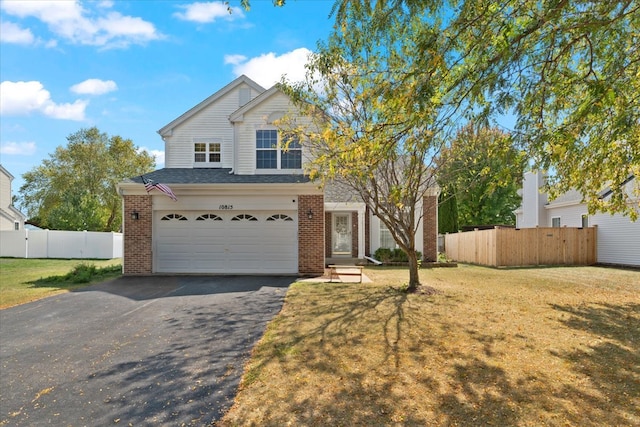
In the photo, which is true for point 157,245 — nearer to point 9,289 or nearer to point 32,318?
point 9,289

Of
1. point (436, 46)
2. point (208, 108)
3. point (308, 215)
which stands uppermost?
point (208, 108)

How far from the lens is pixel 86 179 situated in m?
36.2

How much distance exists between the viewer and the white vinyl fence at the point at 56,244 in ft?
82.1

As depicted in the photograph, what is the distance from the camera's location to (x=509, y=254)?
19.2 m

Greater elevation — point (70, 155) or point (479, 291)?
point (70, 155)

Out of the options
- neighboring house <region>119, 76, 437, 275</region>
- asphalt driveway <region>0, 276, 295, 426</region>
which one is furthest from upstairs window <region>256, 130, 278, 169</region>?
asphalt driveway <region>0, 276, 295, 426</region>

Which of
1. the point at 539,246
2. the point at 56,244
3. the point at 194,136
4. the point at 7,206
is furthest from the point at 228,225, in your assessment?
the point at 7,206

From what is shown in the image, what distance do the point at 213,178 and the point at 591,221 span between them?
1871 centimetres

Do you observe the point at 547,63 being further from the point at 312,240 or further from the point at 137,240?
the point at 137,240

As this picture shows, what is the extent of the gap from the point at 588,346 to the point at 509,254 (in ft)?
45.6

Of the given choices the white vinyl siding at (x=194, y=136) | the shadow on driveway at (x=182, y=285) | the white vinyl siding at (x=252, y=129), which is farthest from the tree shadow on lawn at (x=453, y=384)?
the white vinyl siding at (x=194, y=136)

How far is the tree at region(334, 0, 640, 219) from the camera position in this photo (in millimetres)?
5332

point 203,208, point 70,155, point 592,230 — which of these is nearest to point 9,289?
point 203,208

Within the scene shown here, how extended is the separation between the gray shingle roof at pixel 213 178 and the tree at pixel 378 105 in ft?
5.81
